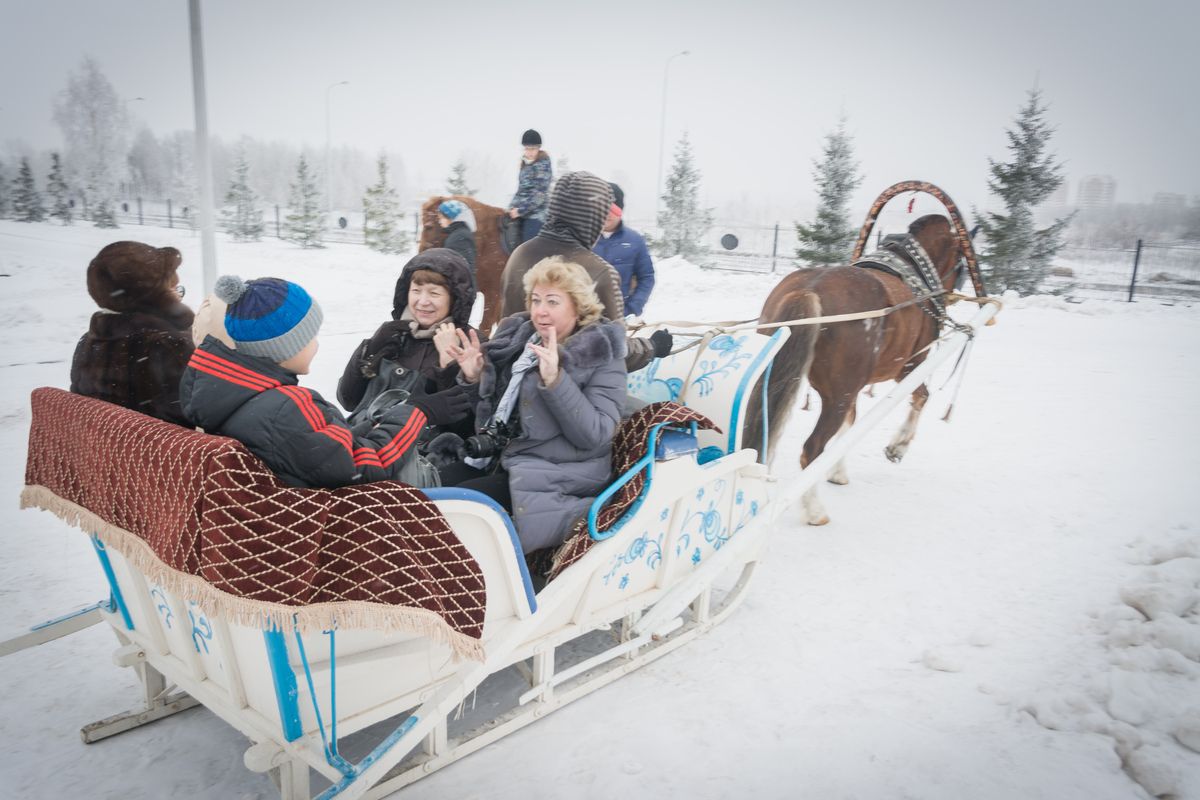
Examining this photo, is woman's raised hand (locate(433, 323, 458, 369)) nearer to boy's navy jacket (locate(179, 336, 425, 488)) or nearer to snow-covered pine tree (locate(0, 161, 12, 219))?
boy's navy jacket (locate(179, 336, 425, 488))

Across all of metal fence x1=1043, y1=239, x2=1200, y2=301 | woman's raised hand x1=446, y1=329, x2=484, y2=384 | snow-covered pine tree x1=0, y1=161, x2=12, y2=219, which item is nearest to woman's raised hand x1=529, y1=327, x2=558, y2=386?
woman's raised hand x1=446, y1=329, x2=484, y2=384

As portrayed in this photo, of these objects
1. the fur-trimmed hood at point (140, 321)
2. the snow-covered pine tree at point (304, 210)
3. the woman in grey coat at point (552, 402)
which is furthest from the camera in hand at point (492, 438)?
the snow-covered pine tree at point (304, 210)

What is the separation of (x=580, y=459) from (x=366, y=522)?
3.74ft

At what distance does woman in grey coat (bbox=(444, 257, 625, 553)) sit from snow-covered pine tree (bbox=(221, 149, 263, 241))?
2388cm

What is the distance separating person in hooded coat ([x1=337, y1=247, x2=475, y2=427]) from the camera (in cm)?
306

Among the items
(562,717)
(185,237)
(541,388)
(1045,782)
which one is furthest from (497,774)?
(185,237)

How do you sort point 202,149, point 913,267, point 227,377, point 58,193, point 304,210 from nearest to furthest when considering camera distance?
point 227,377, point 913,267, point 202,149, point 58,193, point 304,210

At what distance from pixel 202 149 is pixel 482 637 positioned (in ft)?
24.0

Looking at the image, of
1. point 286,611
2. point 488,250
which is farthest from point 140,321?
point 488,250

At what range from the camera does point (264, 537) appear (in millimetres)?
1634

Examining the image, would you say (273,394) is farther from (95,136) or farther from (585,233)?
(95,136)

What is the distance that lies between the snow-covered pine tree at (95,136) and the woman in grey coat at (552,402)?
9.78m

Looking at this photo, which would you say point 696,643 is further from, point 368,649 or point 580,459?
point 368,649

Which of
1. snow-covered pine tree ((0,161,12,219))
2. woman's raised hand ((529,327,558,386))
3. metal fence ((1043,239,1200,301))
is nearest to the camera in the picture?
woman's raised hand ((529,327,558,386))
